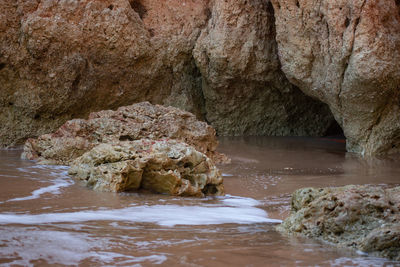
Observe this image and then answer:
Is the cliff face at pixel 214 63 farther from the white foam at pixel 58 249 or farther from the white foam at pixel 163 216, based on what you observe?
the white foam at pixel 58 249

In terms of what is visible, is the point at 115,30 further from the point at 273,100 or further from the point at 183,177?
the point at 183,177

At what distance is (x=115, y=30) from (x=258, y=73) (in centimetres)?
288

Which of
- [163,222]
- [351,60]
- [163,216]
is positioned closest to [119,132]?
[163,216]

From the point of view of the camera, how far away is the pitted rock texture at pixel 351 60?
24.6 feet

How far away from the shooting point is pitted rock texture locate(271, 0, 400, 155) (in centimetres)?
751

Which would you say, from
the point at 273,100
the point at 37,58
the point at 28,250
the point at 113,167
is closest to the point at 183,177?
the point at 113,167

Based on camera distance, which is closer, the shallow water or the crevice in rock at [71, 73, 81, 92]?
the shallow water

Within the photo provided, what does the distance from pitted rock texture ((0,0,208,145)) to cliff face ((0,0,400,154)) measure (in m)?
0.02

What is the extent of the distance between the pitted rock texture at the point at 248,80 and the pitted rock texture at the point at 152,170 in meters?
4.98

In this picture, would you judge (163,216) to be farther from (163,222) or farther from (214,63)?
(214,63)

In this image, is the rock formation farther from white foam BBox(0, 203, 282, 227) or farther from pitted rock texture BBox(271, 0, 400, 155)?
white foam BBox(0, 203, 282, 227)

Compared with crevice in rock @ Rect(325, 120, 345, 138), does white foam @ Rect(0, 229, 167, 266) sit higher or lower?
lower

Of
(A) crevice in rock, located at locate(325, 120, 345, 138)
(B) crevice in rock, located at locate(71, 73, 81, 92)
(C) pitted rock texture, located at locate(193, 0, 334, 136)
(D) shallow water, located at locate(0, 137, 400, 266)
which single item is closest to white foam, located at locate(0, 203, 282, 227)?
(D) shallow water, located at locate(0, 137, 400, 266)

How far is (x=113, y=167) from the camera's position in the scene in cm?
500
